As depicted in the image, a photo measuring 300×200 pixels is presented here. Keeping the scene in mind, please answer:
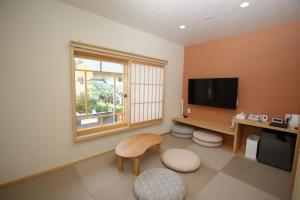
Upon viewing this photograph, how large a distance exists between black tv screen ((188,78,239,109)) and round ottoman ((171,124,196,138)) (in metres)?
0.71

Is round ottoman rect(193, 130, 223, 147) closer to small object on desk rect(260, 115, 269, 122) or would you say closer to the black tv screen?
the black tv screen

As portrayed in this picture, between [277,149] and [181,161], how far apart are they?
165 cm

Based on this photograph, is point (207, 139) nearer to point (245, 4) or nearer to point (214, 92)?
point (214, 92)

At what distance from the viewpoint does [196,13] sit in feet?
7.10

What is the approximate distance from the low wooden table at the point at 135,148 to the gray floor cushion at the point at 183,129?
3.48 ft

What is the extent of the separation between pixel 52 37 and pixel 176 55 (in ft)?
9.18

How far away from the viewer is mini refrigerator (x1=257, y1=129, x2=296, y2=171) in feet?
7.22

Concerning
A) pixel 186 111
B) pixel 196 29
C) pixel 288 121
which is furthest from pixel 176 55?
pixel 288 121

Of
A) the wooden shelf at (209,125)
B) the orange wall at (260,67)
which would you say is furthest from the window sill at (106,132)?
the orange wall at (260,67)

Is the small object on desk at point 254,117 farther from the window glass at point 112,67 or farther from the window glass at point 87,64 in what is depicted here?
the window glass at point 87,64

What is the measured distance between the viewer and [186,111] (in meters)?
4.02

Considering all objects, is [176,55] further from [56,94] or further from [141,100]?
[56,94]

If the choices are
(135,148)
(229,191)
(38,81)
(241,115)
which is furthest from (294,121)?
(38,81)

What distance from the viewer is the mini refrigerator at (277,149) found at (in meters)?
2.20
